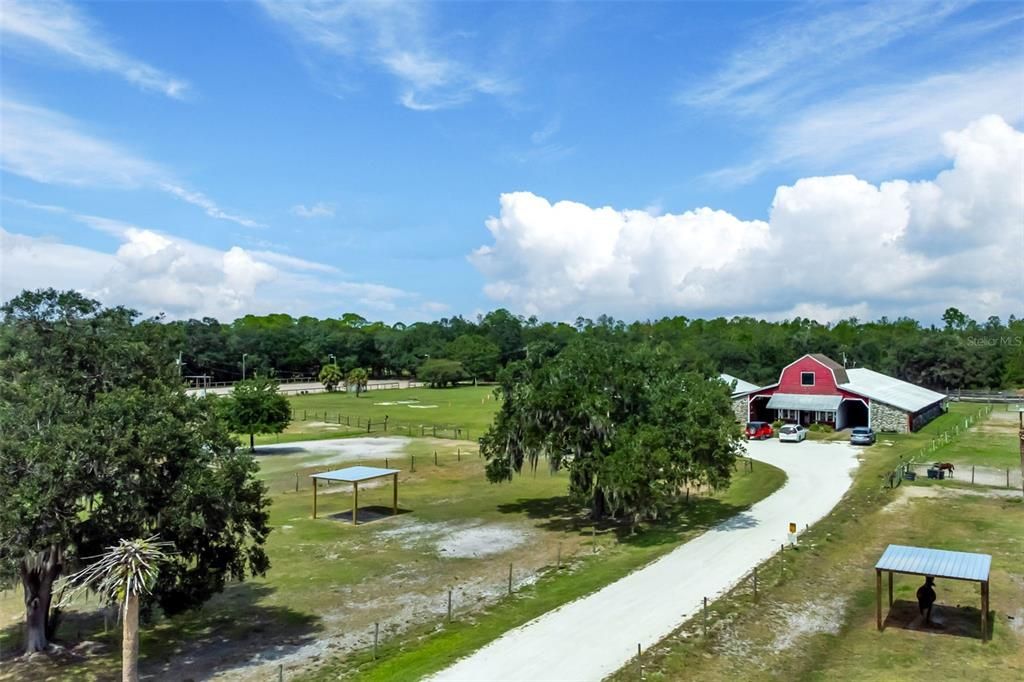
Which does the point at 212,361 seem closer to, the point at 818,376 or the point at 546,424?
the point at 818,376

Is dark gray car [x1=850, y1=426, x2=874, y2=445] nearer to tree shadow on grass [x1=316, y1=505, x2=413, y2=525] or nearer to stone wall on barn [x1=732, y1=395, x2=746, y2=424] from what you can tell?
stone wall on barn [x1=732, y1=395, x2=746, y2=424]

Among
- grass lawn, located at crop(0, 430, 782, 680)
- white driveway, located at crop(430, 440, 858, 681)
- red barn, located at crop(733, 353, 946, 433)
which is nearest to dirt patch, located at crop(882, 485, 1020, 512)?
white driveway, located at crop(430, 440, 858, 681)

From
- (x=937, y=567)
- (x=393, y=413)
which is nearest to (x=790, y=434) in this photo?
(x=937, y=567)

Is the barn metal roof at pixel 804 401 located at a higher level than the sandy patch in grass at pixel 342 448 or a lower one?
higher

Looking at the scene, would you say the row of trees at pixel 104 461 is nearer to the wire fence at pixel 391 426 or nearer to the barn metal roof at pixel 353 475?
the barn metal roof at pixel 353 475

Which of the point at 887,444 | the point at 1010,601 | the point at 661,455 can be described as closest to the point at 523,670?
the point at 661,455

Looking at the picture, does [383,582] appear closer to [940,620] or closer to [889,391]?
[940,620]

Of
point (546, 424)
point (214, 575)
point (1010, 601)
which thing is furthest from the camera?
point (546, 424)

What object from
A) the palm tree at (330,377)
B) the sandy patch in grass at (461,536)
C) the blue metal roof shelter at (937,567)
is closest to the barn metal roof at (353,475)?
the sandy patch in grass at (461,536)
